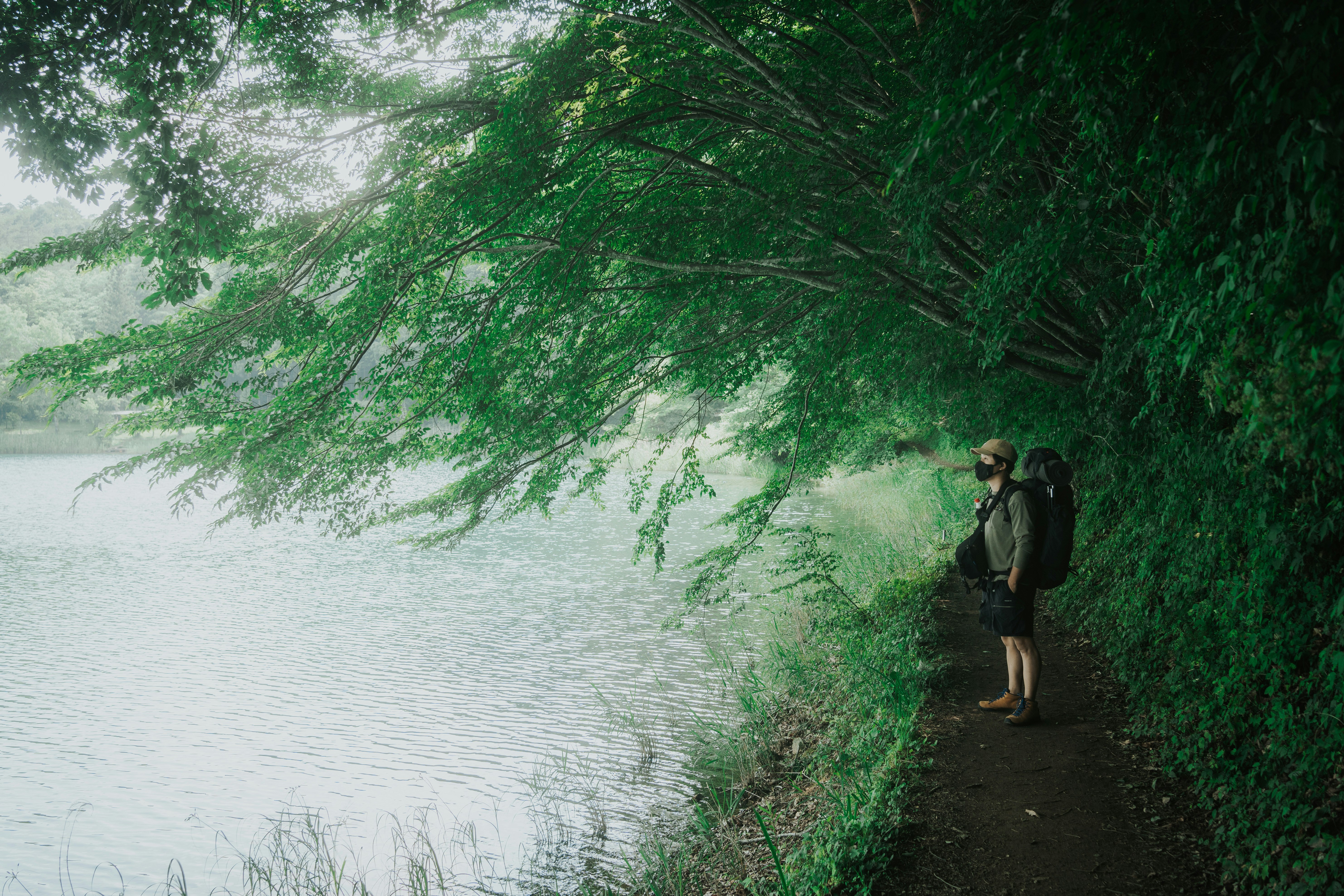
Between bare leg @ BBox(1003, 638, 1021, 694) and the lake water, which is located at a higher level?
bare leg @ BBox(1003, 638, 1021, 694)

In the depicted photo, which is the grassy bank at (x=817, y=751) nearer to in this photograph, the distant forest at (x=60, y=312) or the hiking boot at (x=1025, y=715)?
the hiking boot at (x=1025, y=715)

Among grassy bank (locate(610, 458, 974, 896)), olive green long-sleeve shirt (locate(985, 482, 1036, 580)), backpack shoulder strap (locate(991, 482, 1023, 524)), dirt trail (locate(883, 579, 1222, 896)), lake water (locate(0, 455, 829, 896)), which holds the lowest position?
lake water (locate(0, 455, 829, 896))

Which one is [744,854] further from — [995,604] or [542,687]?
[542,687]

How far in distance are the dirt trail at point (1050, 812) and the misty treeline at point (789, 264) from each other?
0.26 m

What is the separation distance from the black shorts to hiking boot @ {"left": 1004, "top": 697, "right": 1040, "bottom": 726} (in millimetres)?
507

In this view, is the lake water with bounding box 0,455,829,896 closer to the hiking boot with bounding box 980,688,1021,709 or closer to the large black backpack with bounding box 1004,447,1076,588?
the hiking boot with bounding box 980,688,1021,709

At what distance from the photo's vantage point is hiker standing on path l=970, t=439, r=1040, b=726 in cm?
520

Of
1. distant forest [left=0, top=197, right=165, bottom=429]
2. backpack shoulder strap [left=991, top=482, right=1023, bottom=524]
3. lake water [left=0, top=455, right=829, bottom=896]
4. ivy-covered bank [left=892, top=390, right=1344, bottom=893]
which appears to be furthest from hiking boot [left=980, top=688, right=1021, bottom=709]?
distant forest [left=0, top=197, right=165, bottom=429]

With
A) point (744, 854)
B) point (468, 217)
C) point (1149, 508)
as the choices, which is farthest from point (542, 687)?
point (1149, 508)

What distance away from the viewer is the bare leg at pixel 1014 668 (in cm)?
552

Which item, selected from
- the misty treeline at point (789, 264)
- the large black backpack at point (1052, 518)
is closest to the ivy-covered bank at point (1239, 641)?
the misty treeline at point (789, 264)

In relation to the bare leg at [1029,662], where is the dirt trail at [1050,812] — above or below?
below

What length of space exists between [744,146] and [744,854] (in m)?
5.86

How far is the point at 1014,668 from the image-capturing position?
5605mm
